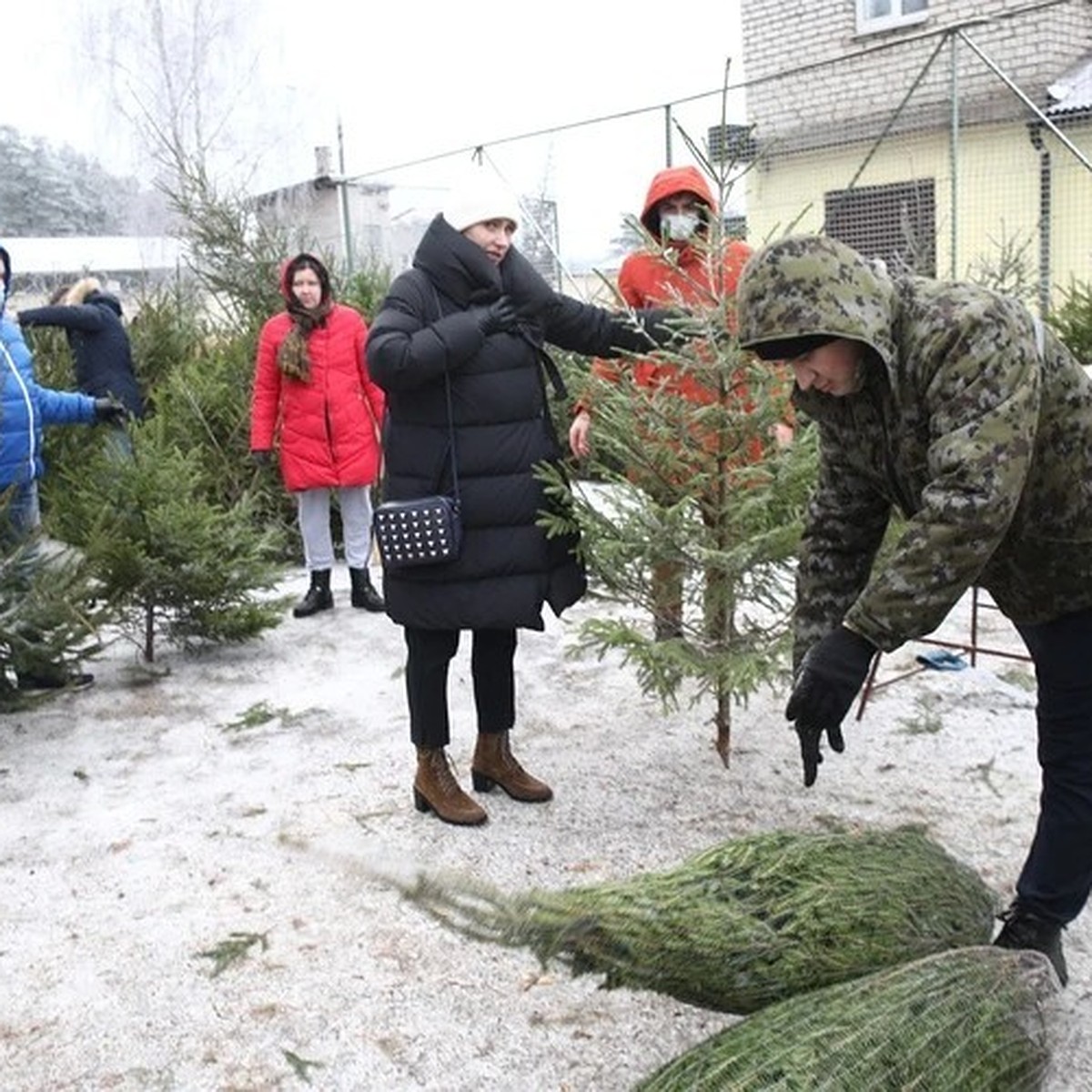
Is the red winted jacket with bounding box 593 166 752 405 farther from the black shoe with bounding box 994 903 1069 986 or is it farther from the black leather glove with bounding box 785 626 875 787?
the black shoe with bounding box 994 903 1069 986

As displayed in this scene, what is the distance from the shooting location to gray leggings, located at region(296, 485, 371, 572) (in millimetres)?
6516

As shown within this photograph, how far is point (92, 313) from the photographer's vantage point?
25.3ft

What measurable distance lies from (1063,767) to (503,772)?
5.99 feet

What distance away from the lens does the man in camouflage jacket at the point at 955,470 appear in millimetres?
2150

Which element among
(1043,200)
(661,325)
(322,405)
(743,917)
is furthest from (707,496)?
(1043,200)

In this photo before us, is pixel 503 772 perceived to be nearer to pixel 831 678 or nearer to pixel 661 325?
pixel 661 325

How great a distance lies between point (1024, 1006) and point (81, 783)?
10.5ft

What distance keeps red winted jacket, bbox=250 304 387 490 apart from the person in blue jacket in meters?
1.03

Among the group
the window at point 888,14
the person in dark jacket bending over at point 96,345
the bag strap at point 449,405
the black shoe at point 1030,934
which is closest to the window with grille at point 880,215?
the window at point 888,14

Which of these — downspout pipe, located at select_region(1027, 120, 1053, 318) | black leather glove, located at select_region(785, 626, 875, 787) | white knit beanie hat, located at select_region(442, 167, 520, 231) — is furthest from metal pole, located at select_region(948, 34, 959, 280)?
black leather glove, located at select_region(785, 626, 875, 787)

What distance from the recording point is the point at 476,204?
11.7 feet

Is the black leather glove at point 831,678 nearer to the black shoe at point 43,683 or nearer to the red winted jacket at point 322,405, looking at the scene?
the black shoe at point 43,683

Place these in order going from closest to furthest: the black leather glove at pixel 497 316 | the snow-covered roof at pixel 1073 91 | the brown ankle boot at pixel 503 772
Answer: the black leather glove at pixel 497 316 → the brown ankle boot at pixel 503 772 → the snow-covered roof at pixel 1073 91

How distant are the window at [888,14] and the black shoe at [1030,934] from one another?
13684 mm
